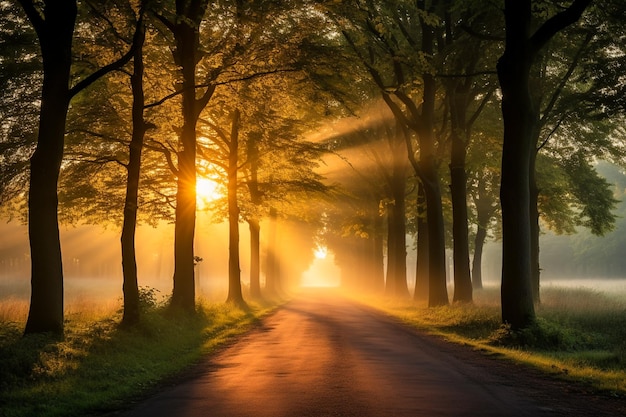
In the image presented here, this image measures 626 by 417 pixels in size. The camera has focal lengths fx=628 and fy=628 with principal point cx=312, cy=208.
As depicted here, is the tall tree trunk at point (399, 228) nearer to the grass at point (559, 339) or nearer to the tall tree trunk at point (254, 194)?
the tall tree trunk at point (254, 194)

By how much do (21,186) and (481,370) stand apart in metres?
15.9

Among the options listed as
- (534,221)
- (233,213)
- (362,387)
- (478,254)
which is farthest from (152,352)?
(478,254)

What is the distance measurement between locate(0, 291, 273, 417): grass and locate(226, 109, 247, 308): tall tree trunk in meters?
12.5

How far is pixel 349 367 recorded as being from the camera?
34.6 feet

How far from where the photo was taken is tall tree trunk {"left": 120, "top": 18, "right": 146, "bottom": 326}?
14414mm

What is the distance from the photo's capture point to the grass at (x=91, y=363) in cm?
792

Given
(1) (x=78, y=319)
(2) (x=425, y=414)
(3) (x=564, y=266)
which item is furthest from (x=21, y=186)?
(3) (x=564, y=266)

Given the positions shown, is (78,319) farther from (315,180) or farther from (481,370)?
(315,180)

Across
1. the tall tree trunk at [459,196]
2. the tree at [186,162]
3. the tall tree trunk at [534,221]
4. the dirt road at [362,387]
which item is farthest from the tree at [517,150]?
the tall tree trunk at [534,221]

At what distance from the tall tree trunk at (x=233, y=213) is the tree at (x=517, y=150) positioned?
47.8 ft

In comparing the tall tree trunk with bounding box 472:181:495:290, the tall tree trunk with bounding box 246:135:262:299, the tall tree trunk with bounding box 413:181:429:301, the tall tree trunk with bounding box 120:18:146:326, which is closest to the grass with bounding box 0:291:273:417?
the tall tree trunk with bounding box 120:18:146:326

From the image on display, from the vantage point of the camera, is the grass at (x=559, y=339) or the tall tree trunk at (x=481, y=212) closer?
the grass at (x=559, y=339)

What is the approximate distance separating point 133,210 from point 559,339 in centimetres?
1028

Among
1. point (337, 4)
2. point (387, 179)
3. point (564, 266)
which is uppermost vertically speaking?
point (337, 4)
